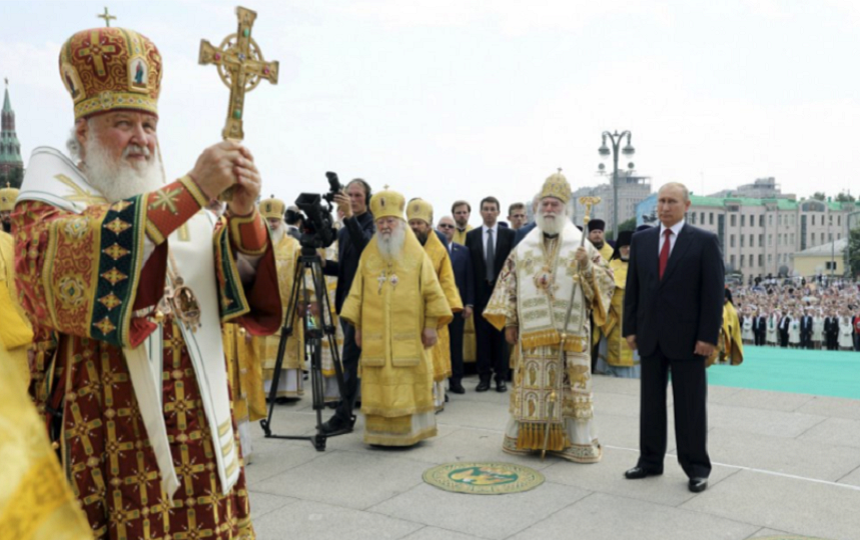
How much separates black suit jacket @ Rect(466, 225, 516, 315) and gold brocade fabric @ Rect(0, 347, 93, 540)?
28.8 feet

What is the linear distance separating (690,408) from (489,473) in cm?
149

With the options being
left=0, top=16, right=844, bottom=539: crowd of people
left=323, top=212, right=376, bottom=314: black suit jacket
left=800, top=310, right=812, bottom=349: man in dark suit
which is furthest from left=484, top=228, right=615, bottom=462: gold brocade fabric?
left=800, top=310, right=812, bottom=349: man in dark suit

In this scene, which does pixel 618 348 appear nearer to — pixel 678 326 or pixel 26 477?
pixel 678 326

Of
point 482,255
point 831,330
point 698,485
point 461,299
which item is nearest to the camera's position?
point 698,485

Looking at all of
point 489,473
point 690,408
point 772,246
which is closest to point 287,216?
point 489,473

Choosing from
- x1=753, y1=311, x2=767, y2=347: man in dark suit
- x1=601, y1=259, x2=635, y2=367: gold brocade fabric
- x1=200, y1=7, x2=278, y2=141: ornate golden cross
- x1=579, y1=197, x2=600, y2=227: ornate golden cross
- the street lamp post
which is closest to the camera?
x1=200, y1=7, x2=278, y2=141: ornate golden cross

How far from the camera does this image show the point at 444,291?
7434 mm

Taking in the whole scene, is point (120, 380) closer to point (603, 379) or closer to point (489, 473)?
point (489, 473)

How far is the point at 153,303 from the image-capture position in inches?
96.0

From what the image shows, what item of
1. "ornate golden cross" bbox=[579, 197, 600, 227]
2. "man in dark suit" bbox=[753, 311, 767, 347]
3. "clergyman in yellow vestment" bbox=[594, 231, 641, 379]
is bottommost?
"man in dark suit" bbox=[753, 311, 767, 347]

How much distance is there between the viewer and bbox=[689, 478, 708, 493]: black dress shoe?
5.41 m

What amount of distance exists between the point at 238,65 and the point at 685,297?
3.92 metres

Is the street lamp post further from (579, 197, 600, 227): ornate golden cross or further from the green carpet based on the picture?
(579, 197, 600, 227): ornate golden cross

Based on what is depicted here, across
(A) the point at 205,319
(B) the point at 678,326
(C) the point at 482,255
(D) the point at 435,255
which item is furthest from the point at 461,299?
(A) the point at 205,319
